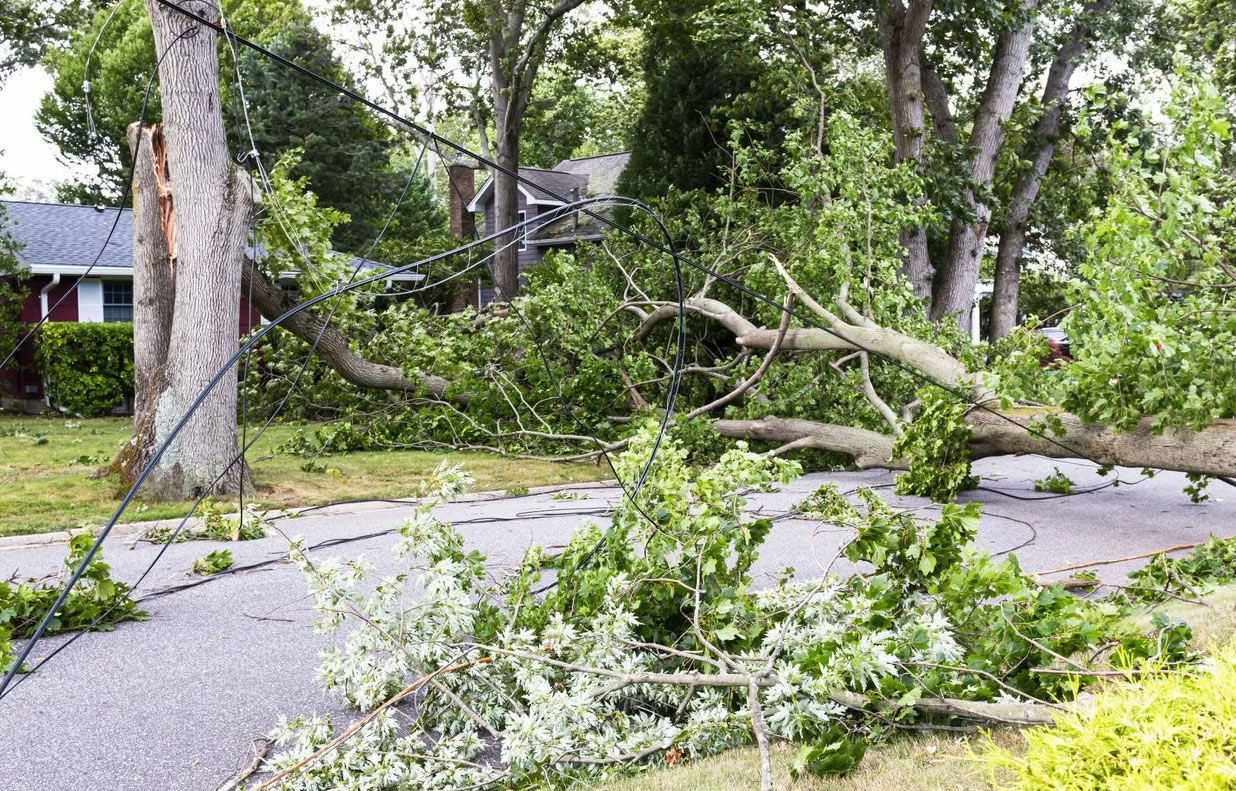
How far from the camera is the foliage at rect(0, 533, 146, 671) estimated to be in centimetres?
483

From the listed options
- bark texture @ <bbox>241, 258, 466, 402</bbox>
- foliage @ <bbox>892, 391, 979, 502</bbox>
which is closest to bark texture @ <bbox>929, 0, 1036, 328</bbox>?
foliage @ <bbox>892, 391, 979, 502</bbox>

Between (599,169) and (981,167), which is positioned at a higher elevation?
(599,169)

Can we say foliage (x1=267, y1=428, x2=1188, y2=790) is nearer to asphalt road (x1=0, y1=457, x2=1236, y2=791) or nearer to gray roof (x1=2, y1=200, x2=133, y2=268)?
asphalt road (x1=0, y1=457, x2=1236, y2=791)

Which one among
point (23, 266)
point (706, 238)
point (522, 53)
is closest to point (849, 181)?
point (706, 238)

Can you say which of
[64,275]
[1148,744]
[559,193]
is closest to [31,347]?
[64,275]

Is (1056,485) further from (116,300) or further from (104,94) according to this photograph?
(104,94)

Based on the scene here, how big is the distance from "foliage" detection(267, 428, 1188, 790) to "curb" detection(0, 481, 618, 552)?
2.18 meters

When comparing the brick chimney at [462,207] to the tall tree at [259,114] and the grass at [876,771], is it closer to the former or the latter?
the tall tree at [259,114]

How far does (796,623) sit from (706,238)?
10496 millimetres

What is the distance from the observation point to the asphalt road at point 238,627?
3.48 meters

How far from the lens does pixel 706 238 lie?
13859mm

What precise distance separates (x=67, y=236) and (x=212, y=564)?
19.9 meters

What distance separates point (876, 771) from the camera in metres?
2.91

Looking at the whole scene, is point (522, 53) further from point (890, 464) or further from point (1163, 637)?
point (1163, 637)
